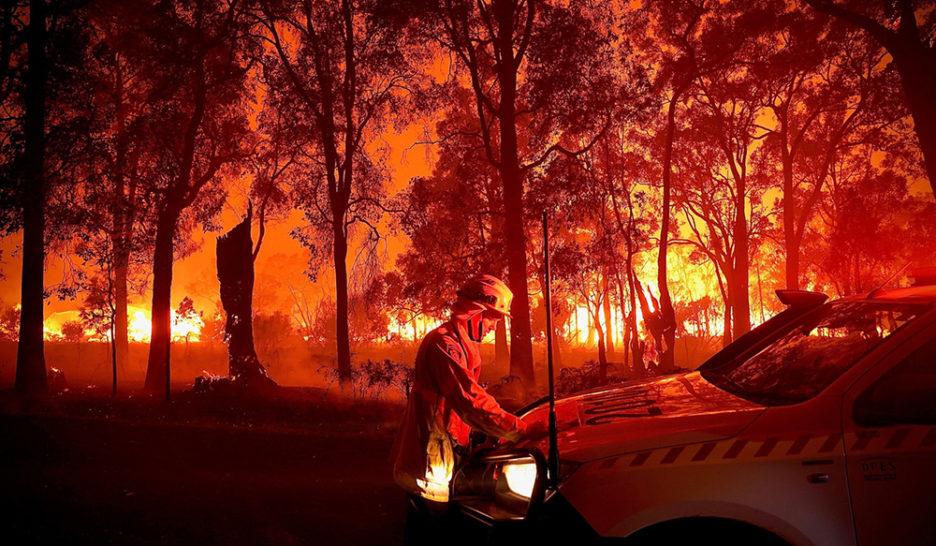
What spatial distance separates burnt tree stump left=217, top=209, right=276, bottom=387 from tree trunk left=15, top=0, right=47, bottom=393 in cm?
421

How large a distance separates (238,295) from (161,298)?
239 centimetres

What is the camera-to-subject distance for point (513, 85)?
1931 cm

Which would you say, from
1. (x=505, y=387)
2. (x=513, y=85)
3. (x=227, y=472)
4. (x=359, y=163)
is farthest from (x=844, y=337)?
(x=359, y=163)

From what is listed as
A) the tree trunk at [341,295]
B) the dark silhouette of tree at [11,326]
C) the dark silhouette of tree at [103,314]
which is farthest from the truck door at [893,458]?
the dark silhouette of tree at [11,326]

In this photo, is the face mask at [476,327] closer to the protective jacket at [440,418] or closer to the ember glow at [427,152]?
the protective jacket at [440,418]

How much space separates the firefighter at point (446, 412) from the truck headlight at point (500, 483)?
0.53 feet

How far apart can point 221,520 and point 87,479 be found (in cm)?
254

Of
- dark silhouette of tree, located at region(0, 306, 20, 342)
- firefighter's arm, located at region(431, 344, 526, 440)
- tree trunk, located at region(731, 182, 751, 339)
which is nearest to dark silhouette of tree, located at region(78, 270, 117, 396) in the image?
firefighter's arm, located at region(431, 344, 526, 440)

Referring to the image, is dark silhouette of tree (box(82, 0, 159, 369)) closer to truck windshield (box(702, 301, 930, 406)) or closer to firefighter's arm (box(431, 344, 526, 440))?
firefighter's arm (box(431, 344, 526, 440))

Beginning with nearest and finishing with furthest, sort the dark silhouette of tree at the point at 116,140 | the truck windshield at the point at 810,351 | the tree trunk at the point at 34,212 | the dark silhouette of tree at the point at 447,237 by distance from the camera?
the truck windshield at the point at 810,351 → the tree trunk at the point at 34,212 → the dark silhouette of tree at the point at 116,140 → the dark silhouette of tree at the point at 447,237

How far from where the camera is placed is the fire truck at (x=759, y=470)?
8.51ft

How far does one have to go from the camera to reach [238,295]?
18828 mm

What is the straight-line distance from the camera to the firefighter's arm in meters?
3.36

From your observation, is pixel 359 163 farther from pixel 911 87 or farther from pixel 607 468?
pixel 607 468
